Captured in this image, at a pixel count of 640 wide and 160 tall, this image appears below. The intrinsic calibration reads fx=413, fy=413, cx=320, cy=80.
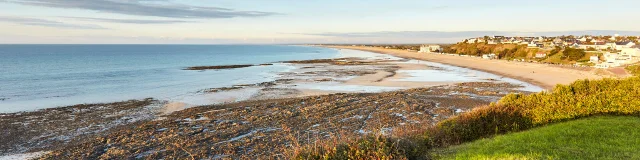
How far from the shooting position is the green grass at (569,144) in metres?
8.22

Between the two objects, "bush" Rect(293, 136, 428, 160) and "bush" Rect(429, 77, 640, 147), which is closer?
"bush" Rect(293, 136, 428, 160)

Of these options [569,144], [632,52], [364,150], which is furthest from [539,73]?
[364,150]

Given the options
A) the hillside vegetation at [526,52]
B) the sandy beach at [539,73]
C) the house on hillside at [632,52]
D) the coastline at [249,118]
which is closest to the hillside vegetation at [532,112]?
the coastline at [249,118]

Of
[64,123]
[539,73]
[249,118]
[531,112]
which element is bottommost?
[539,73]

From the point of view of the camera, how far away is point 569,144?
934 cm

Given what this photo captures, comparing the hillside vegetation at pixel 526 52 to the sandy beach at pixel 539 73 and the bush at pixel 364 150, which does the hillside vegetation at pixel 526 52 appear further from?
the bush at pixel 364 150

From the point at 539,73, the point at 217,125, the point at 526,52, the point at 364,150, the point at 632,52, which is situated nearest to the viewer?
the point at 364,150

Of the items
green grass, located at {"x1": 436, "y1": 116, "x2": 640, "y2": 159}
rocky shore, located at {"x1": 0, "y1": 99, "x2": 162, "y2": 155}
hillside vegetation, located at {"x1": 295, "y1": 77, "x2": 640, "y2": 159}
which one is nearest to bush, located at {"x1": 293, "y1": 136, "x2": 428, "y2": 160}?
green grass, located at {"x1": 436, "y1": 116, "x2": 640, "y2": 159}

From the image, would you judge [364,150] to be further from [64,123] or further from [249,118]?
[64,123]

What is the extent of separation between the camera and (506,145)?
30.4ft

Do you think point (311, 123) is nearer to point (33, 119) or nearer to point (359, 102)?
point (359, 102)

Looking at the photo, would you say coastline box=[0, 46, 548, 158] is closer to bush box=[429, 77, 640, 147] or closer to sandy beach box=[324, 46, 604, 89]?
bush box=[429, 77, 640, 147]

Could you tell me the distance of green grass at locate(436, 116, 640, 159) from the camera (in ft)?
27.0

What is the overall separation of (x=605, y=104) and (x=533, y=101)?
6.79 ft
